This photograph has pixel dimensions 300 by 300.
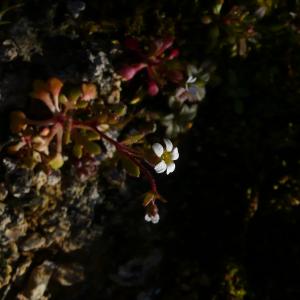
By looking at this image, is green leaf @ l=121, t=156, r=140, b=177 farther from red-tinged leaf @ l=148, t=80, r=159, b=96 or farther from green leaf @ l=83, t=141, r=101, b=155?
red-tinged leaf @ l=148, t=80, r=159, b=96

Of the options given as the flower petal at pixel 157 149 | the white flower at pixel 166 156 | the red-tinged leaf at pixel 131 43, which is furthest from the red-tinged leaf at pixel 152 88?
the flower petal at pixel 157 149

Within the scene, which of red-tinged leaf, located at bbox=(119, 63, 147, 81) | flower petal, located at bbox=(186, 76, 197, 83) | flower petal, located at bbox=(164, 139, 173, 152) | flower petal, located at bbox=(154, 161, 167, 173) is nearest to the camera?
flower petal, located at bbox=(154, 161, 167, 173)

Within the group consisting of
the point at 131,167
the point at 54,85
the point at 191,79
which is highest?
the point at 54,85

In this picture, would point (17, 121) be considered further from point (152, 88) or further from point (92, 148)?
point (152, 88)

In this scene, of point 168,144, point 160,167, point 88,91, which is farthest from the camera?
point 88,91

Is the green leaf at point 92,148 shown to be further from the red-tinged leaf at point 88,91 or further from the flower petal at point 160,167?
the flower petal at point 160,167

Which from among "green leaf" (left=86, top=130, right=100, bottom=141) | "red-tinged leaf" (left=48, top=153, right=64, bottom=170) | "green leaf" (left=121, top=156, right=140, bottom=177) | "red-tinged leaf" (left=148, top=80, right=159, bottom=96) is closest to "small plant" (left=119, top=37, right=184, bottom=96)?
"red-tinged leaf" (left=148, top=80, right=159, bottom=96)

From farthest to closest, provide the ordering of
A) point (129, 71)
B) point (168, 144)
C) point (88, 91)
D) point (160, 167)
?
1. point (129, 71)
2. point (88, 91)
3. point (168, 144)
4. point (160, 167)

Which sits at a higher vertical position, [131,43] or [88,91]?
[131,43]

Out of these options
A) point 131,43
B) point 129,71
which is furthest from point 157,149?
point 131,43
